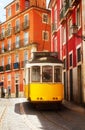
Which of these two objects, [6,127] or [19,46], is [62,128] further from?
[19,46]

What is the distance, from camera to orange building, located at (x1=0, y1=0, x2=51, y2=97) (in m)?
62.8

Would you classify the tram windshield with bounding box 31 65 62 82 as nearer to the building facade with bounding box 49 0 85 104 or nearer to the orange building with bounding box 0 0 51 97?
the building facade with bounding box 49 0 85 104

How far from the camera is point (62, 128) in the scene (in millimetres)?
14891

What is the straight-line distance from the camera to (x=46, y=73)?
23.4 m

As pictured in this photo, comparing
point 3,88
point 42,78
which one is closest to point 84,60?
point 42,78

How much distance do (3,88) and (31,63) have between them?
4760 cm

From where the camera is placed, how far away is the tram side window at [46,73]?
76.6 ft

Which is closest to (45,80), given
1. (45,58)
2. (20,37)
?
(45,58)

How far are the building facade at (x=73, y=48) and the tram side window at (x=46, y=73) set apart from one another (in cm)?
264

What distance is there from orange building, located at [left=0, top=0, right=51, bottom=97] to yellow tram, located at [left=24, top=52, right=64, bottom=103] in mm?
36157

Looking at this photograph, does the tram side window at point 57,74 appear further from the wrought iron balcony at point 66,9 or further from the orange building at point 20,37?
the orange building at point 20,37

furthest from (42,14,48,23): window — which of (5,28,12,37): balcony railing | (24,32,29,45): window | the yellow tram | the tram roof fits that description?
the yellow tram

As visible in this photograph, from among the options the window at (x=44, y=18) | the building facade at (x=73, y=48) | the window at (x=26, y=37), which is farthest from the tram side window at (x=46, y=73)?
the window at (x=44, y=18)

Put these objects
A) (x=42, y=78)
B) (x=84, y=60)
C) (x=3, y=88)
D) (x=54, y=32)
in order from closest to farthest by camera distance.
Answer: (x=42, y=78), (x=84, y=60), (x=54, y=32), (x=3, y=88)
